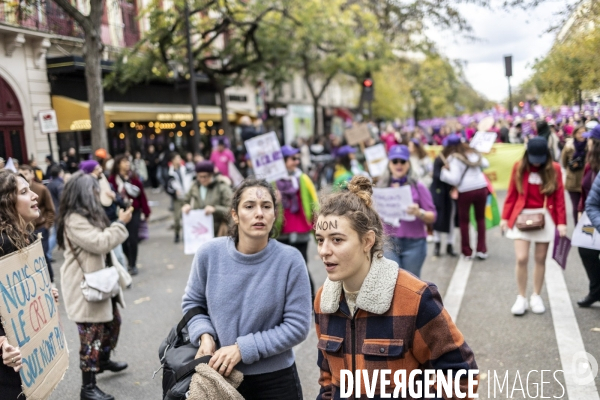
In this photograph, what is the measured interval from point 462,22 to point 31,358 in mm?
10635

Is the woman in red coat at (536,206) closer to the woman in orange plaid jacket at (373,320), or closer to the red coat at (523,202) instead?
the red coat at (523,202)

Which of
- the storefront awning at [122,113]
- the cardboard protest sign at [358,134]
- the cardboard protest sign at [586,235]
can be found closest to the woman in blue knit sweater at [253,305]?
the cardboard protest sign at [586,235]

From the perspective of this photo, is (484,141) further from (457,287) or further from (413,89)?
(413,89)

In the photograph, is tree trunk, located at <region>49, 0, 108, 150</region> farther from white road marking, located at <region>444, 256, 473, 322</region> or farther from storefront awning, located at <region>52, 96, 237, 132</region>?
white road marking, located at <region>444, 256, 473, 322</region>

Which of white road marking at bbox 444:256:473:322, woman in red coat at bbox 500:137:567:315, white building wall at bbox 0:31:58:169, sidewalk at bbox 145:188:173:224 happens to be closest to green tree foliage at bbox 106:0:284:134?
white building wall at bbox 0:31:58:169

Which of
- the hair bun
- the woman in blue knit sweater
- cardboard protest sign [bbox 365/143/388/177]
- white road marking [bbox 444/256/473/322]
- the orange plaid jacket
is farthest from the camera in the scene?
cardboard protest sign [bbox 365/143/388/177]

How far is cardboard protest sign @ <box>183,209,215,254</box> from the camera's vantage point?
23.9 ft

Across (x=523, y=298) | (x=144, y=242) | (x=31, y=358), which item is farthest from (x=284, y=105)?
(x=31, y=358)

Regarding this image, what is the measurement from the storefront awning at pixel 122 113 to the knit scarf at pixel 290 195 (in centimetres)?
1169

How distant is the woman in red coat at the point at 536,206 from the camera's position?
5.95 m

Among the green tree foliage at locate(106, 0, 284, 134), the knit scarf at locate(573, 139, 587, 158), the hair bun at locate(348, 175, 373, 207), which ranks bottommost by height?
the knit scarf at locate(573, 139, 587, 158)

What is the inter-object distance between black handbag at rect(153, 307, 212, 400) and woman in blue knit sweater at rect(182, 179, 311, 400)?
49 mm

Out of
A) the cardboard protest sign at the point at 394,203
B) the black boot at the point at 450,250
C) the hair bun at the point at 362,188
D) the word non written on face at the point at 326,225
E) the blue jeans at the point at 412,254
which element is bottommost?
the black boot at the point at 450,250

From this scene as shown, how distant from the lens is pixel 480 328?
232 inches
